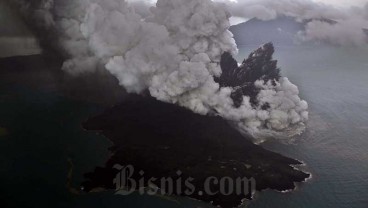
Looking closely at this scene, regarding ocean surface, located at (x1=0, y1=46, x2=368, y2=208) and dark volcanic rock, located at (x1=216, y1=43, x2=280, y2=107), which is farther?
dark volcanic rock, located at (x1=216, y1=43, x2=280, y2=107)

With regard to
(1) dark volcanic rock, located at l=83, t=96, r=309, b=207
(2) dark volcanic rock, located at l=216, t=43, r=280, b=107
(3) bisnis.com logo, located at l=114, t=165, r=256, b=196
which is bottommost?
(3) bisnis.com logo, located at l=114, t=165, r=256, b=196

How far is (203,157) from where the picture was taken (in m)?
71.3

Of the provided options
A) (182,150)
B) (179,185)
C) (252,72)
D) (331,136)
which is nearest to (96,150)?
(182,150)

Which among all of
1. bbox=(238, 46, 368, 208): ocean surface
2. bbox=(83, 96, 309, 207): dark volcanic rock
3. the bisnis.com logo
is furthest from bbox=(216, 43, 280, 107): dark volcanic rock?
the bisnis.com logo

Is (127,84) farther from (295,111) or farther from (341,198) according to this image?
(341,198)

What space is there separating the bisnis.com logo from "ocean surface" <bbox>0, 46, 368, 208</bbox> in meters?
1.94

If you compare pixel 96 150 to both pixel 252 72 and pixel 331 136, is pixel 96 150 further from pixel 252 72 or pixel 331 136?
pixel 331 136

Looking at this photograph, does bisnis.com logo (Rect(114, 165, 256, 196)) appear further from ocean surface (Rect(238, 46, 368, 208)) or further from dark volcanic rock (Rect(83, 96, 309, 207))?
ocean surface (Rect(238, 46, 368, 208))

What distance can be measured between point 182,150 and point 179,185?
1206 centimetres

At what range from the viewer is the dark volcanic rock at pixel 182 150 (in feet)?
211

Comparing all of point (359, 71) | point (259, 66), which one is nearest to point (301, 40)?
point (359, 71)

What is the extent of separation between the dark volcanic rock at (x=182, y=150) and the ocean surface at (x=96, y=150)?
2.68 m

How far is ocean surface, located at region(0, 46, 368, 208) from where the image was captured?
5844 cm

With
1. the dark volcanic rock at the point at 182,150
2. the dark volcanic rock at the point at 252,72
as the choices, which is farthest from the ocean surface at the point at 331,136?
the dark volcanic rock at the point at 252,72
